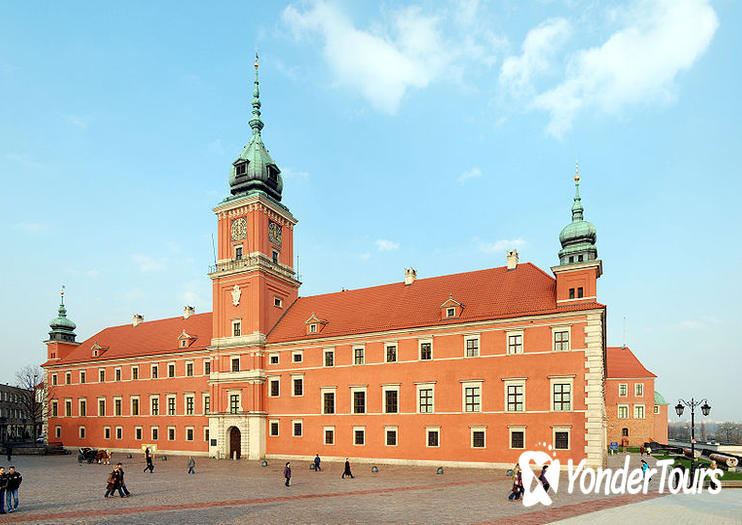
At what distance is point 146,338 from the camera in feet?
199

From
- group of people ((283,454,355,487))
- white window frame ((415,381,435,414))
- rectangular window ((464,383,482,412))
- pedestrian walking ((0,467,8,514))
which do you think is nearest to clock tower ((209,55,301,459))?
group of people ((283,454,355,487))

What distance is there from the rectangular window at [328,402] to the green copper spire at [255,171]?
806 inches

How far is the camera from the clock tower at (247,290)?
47750 millimetres

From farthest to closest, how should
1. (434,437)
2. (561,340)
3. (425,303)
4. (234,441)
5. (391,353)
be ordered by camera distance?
(234,441), (425,303), (391,353), (434,437), (561,340)

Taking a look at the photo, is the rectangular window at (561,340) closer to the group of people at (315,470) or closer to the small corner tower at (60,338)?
the group of people at (315,470)

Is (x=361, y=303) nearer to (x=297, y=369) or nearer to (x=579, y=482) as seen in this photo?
(x=297, y=369)

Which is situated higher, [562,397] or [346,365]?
[346,365]

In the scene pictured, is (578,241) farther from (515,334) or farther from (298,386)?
(298,386)

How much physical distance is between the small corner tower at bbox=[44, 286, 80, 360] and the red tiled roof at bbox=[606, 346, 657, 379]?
69.9 meters

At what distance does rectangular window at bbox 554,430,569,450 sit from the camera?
34.0 meters

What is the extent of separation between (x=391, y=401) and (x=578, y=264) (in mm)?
17249

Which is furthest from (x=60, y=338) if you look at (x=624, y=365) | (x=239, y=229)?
(x=624, y=365)

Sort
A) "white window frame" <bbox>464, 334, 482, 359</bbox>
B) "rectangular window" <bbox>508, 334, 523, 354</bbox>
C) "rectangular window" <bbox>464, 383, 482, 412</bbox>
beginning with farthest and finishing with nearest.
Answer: "white window frame" <bbox>464, 334, 482, 359</bbox>
"rectangular window" <bbox>464, 383, 482, 412</bbox>
"rectangular window" <bbox>508, 334, 523, 354</bbox>

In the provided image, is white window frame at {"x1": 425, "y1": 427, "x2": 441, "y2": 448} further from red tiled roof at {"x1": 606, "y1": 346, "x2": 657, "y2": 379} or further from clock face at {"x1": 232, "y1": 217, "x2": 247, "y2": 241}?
red tiled roof at {"x1": 606, "y1": 346, "x2": 657, "y2": 379}
